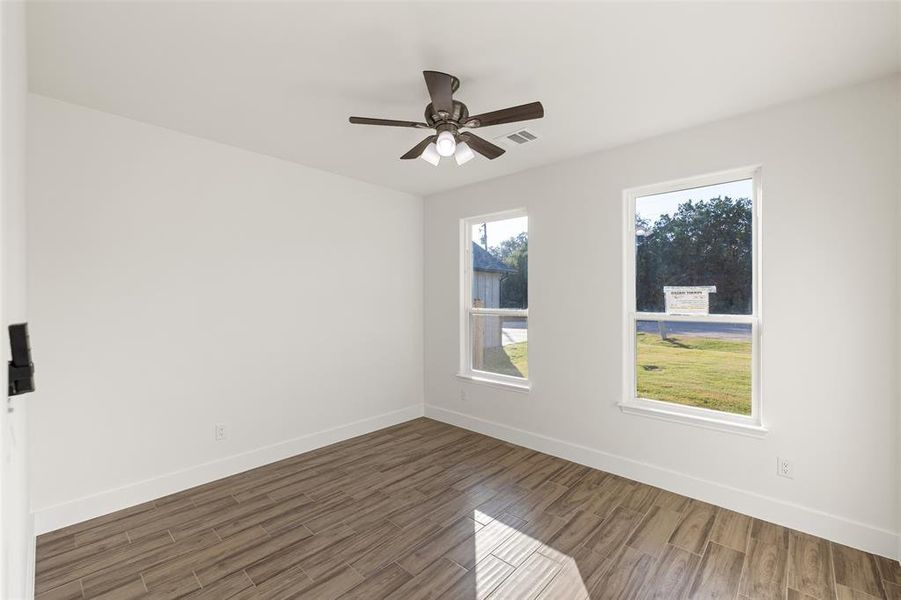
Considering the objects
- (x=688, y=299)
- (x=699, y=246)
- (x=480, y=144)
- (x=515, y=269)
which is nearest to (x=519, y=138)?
(x=480, y=144)

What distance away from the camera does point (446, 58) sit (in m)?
2.19

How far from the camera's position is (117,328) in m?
2.88

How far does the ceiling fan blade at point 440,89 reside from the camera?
2.09m

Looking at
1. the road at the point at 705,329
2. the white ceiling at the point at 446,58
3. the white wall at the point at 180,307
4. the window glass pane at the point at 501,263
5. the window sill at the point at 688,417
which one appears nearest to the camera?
the white ceiling at the point at 446,58

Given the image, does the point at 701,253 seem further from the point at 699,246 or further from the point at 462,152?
the point at 462,152

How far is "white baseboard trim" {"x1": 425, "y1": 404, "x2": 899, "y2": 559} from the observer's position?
2.44m

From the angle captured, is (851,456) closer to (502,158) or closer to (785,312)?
(785,312)

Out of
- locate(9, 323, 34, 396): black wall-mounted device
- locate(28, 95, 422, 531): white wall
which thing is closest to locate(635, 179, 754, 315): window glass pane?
locate(28, 95, 422, 531): white wall

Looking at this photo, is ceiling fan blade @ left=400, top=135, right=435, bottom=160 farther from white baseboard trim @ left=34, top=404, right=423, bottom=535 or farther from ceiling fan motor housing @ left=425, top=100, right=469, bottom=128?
white baseboard trim @ left=34, top=404, right=423, bottom=535

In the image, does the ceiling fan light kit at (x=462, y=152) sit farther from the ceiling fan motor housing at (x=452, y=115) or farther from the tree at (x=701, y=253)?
the tree at (x=701, y=253)

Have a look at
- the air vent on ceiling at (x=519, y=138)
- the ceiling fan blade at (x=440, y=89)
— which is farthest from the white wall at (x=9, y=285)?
the air vent on ceiling at (x=519, y=138)

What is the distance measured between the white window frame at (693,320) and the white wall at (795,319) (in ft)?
0.22

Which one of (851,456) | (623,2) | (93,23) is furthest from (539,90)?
(851,456)

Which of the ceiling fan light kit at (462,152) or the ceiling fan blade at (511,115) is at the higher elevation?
the ceiling fan blade at (511,115)
